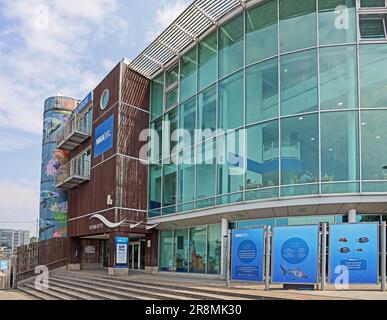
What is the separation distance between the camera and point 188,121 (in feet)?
63.5

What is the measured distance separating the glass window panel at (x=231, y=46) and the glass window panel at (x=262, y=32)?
1.49 ft

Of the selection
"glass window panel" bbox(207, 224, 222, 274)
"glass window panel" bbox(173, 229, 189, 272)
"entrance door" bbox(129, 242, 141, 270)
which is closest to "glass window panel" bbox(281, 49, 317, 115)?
"glass window panel" bbox(207, 224, 222, 274)

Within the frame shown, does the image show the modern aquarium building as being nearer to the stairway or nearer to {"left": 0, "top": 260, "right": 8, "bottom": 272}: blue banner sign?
the stairway

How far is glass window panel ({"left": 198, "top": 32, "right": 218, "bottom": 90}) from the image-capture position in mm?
18125

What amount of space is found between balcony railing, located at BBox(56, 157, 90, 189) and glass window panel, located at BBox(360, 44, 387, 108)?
16.0 m

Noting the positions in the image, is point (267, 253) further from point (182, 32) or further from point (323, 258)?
point (182, 32)

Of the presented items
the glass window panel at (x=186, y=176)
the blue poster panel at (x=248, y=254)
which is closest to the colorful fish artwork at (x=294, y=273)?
the blue poster panel at (x=248, y=254)

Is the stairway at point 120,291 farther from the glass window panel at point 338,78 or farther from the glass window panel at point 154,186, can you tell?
the glass window panel at point 338,78

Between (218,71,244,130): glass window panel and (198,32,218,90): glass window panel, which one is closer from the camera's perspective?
(218,71,244,130): glass window panel

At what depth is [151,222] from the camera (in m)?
20.8

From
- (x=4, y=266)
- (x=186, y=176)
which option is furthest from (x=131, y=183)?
(x=4, y=266)

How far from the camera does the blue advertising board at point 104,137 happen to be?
21688 millimetres

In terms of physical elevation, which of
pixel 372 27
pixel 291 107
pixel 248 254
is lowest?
pixel 248 254

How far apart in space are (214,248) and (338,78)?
8.34 m
